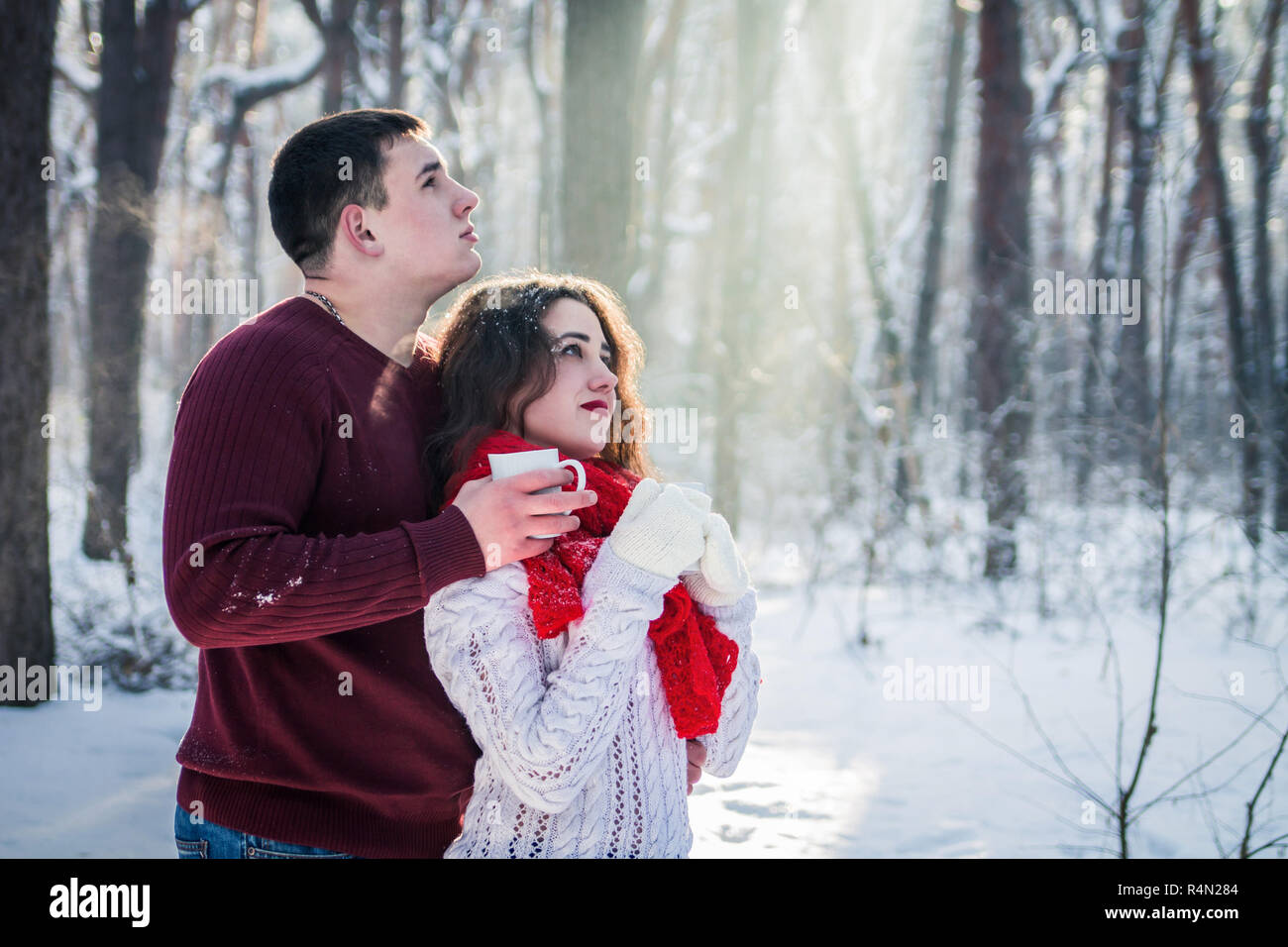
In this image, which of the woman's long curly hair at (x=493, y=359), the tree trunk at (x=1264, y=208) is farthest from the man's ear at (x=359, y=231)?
the tree trunk at (x=1264, y=208)

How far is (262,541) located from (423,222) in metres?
0.85

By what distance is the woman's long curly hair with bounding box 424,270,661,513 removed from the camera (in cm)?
196

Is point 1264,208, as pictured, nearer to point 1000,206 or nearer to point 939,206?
point 1000,206

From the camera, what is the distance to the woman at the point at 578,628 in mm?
1657

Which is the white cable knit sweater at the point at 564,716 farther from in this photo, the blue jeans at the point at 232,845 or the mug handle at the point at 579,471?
the blue jeans at the point at 232,845

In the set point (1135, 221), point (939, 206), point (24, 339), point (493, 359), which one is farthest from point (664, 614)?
point (1135, 221)

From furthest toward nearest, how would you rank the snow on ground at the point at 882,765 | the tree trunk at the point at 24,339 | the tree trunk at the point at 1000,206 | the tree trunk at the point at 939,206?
1. the tree trunk at the point at 939,206
2. the tree trunk at the point at 1000,206
3. the tree trunk at the point at 24,339
4. the snow on ground at the point at 882,765

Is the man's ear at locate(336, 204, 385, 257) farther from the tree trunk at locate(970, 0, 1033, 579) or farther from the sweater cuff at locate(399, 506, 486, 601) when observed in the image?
the tree trunk at locate(970, 0, 1033, 579)

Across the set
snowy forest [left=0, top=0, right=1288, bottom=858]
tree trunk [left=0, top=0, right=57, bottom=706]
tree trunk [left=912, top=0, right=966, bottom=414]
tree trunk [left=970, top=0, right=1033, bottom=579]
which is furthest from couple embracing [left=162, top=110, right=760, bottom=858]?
tree trunk [left=912, top=0, right=966, bottom=414]

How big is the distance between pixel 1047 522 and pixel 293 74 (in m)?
7.70

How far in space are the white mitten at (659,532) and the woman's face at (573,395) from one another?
1.06ft

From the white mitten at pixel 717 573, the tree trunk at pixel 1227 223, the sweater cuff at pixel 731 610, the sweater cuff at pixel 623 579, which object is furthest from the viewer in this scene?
the tree trunk at pixel 1227 223
